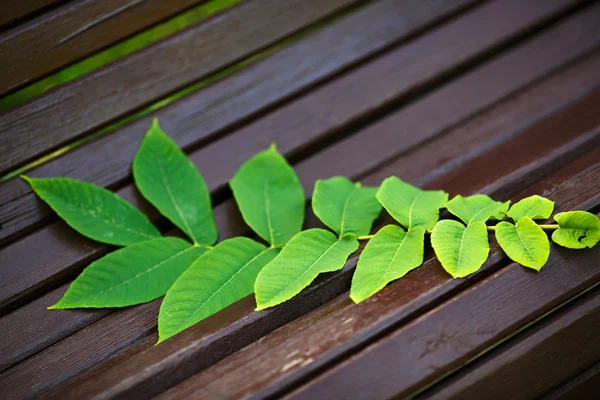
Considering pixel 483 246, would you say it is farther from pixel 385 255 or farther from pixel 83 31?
pixel 83 31

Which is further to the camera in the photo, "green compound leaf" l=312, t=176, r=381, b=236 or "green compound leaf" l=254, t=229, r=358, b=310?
"green compound leaf" l=312, t=176, r=381, b=236

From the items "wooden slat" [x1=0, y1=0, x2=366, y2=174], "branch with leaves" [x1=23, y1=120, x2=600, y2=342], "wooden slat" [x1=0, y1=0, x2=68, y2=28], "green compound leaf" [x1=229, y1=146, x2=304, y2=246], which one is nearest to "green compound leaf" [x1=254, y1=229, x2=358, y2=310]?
"branch with leaves" [x1=23, y1=120, x2=600, y2=342]

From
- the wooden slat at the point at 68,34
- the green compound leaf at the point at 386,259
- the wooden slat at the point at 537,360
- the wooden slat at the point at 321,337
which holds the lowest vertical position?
the wooden slat at the point at 537,360

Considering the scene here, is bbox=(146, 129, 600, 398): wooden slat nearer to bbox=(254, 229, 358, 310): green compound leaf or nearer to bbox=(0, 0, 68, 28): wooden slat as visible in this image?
bbox=(254, 229, 358, 310): green compound leaf

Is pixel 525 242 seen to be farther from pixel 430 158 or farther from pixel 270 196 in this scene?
pixel 270 196

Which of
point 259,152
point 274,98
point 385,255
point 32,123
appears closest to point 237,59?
point 274,98

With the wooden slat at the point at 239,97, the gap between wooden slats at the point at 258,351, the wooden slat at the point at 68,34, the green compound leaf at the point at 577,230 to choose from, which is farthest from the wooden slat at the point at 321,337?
the wooden slat at the point at 68,34

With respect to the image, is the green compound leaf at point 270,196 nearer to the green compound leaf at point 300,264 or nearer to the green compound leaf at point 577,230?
the green compound leaf at point 300,264
